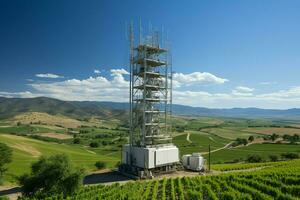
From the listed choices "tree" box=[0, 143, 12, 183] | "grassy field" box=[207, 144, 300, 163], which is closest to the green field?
"tree" box=[0, 143, 12, 183]

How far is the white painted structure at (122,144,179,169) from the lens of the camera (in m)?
43.8

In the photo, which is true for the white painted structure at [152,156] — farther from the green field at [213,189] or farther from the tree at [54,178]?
the tree at [54,178]

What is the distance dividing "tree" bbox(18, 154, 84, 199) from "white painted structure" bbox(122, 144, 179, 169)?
14.5 metres

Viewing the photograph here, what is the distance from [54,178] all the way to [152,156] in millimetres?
17891

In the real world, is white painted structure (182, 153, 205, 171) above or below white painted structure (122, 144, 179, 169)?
below

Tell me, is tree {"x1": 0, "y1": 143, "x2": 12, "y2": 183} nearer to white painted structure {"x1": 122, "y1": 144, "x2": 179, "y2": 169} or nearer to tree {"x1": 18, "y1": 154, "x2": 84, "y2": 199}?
tree {"x1": 18, "y1": 154, "x2": 84, "y2": 199}

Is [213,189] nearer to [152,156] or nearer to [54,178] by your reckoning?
[152,156]

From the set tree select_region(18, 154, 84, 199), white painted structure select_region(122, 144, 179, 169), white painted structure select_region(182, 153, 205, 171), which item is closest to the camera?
tree select_region(18, 154, 84, 199)

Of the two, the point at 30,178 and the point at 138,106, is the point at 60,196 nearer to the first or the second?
the point at 30,178

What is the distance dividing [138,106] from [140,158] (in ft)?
31.7

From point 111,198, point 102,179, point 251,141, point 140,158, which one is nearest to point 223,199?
point 111,198

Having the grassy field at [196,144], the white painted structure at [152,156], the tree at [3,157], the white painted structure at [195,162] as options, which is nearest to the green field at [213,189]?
the white painted structure at [152,156]

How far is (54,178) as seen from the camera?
30.2 metres

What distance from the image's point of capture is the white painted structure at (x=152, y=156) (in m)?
43.8
